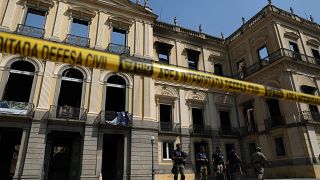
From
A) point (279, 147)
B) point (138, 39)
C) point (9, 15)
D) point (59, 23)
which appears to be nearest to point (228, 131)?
point (279, 147)

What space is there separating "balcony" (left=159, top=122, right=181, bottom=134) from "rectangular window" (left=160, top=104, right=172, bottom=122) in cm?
77

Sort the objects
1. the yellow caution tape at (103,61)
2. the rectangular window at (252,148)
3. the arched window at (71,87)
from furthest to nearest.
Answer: the rectangular window at (252,148), the arched window at (71,87), the yellow caution tape at (103,61)

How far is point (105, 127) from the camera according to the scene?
639 inches

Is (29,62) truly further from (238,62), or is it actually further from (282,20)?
(282,20)

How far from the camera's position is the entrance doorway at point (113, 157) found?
54.3ft

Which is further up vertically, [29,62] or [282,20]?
[282,20]

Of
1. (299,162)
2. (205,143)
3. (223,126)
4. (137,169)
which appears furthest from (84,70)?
(299,162)

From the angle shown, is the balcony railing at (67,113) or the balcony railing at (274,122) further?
the balcony railing at (274,122)

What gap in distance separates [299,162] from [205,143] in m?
6.87

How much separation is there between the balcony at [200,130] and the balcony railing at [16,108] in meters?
11.9

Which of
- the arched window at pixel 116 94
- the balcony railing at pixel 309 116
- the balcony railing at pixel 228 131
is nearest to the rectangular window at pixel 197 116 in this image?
the balcony railing at pixel 228 131

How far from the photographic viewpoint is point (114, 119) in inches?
651

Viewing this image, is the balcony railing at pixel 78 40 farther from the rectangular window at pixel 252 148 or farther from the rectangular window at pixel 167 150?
the rectangular window at pixel 252 148

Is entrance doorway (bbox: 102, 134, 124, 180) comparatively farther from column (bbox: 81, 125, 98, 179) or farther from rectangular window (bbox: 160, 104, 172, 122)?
rectangular window (bbox: 160, 104, 172, 122)
